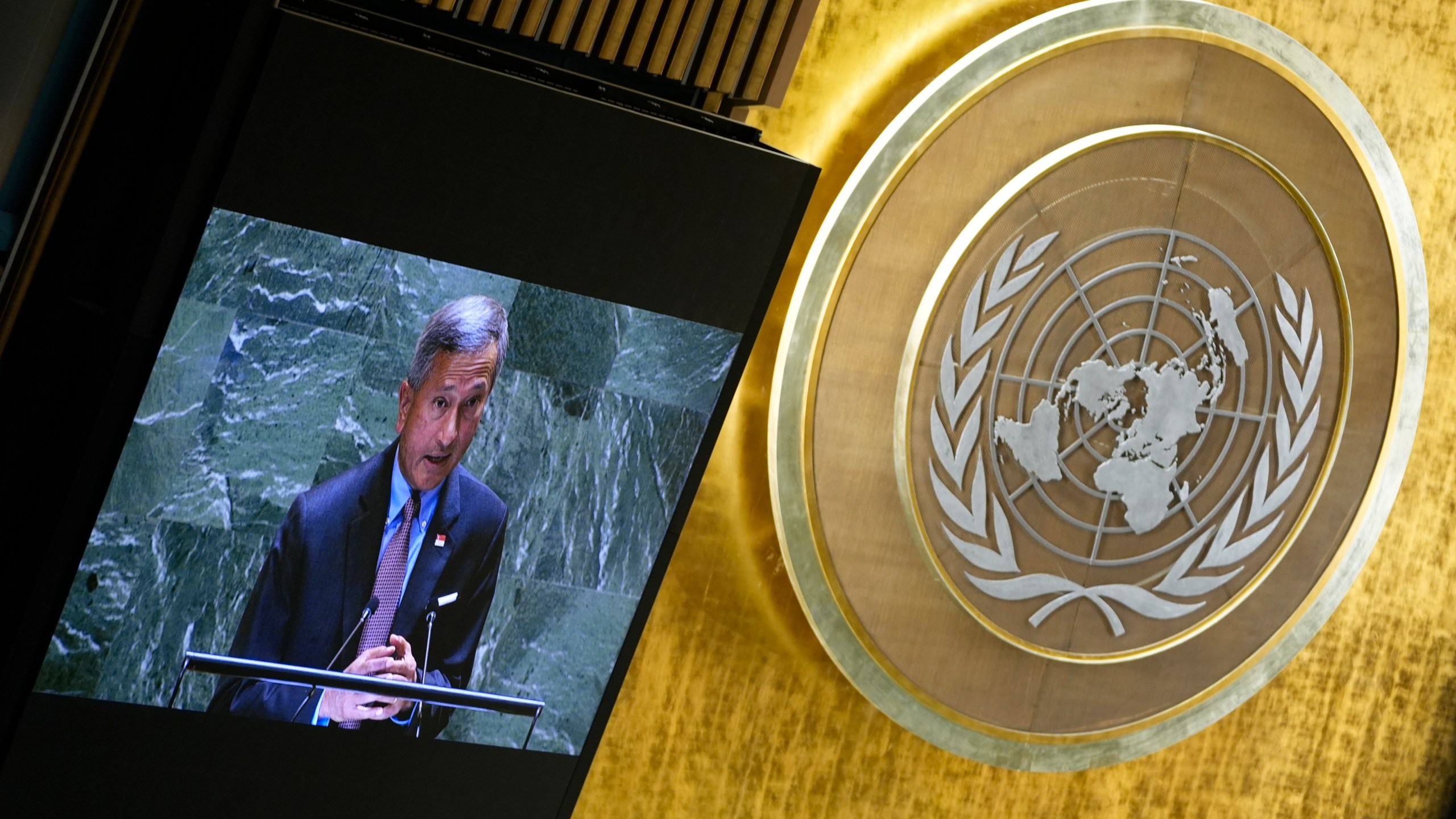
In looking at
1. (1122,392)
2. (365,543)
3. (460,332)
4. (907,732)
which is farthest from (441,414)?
(1122,392)

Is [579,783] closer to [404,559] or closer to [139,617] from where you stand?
[404,559]

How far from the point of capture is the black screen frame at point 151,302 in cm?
197

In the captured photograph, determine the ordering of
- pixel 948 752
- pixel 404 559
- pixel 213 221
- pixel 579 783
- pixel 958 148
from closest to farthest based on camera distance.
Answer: pixel 213 221
pixel 404 559
pixel 579 783
pixel 958 148
pixel 948 752

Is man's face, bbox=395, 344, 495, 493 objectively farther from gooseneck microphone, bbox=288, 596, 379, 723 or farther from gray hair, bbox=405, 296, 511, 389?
gooseneck microphone, bbox=288, 596, 379, 723

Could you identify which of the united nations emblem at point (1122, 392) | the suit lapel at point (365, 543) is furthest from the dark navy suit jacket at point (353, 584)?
the united nations emblem at point (1122, 392)

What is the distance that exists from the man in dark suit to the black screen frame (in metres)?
0.10

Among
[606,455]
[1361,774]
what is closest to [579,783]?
[606,455]

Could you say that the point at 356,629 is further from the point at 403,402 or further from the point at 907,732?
the point at 907,732

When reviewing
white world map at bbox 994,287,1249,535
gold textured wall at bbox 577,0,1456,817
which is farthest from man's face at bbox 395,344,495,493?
white world map at bbox 994,287,1249,535

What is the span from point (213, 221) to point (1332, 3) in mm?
2962

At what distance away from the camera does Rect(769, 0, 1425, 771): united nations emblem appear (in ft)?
9.72

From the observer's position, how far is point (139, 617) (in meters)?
2.13

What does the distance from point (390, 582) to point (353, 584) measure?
0.07m

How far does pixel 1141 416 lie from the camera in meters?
3.22
